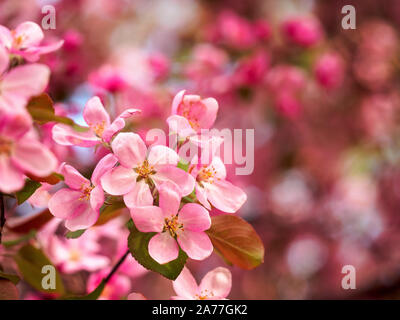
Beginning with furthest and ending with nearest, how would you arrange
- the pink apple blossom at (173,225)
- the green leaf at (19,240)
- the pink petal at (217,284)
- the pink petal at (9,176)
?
the green leaf at (19,240) < the pink petal at (217,284) < the pink apple blossom at (173,225) < the pink petal at (9,176)

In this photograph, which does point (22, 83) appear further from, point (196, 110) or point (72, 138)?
point (196, 110)

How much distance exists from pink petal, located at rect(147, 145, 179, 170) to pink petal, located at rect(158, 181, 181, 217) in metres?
0.04

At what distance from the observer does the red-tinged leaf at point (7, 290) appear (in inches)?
25.8

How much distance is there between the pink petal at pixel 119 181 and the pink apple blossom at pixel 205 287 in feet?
0.54

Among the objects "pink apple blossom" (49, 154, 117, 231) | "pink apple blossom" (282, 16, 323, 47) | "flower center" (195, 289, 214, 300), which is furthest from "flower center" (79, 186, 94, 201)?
"pink apple blossom" (282, 16, 323, 47)

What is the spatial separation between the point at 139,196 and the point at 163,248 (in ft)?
0.24

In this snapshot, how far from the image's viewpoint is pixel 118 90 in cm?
112

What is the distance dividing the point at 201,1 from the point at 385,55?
1077 millimetres

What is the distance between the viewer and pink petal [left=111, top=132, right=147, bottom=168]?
0.61 meters

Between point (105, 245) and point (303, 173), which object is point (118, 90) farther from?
point (303, 173)

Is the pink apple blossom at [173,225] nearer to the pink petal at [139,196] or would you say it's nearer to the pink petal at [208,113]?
the pink petal at [139,196]

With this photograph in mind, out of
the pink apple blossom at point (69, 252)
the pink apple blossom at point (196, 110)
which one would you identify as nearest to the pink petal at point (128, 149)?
the pink apple blossom at point (196, 110)

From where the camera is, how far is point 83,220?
0.64m
